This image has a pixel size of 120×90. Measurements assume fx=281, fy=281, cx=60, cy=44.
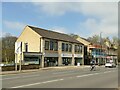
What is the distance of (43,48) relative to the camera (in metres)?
59.1

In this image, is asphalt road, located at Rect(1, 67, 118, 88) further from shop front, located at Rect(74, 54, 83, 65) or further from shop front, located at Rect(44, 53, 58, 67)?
shop front, located at Rect(74, 54, 83, 65)

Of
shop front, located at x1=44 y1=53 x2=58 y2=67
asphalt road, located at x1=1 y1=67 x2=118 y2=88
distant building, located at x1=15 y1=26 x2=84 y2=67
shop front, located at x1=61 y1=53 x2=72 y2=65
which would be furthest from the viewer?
shop front, located at x1=61 y1=53 x2=72 y2=65

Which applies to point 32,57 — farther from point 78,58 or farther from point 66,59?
point 78,58

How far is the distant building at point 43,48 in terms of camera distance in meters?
58.4

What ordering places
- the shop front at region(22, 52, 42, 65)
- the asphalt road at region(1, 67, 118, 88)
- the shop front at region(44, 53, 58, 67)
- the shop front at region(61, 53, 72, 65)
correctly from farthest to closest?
the shop front at region(61, 53, 72, 65)
the shop front at region(44, 53, 58, 67)
the shop front at region(22, 52, 42, 65)
the asphalt road at region(1, 67, 118, 88)

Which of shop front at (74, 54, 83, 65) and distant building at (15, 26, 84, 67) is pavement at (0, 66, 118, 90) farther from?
shop front at (74, 54, 83, 65)

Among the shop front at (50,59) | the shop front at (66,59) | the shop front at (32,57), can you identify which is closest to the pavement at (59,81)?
the shop front at (32,57)

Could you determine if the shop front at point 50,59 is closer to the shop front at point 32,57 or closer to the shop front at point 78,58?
the shop front at point 32,57

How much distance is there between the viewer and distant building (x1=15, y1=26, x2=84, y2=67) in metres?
58.4

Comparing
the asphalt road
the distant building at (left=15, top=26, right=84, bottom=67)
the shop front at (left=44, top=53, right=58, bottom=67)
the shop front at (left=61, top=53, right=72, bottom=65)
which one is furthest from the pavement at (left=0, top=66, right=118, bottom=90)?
the shop front at (left=61, top=53, right=72, bottom=65)

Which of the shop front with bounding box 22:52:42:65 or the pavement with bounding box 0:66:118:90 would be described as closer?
the pavement with bounding box 0:66:118:90

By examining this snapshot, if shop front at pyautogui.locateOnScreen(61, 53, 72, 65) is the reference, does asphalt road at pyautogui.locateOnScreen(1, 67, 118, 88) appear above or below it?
below

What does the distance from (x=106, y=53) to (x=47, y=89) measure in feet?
321

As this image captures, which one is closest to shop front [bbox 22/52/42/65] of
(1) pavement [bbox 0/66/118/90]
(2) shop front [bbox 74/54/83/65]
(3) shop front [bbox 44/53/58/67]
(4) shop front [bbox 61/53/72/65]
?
(3) shop front [bbox 44/53/58/67]
